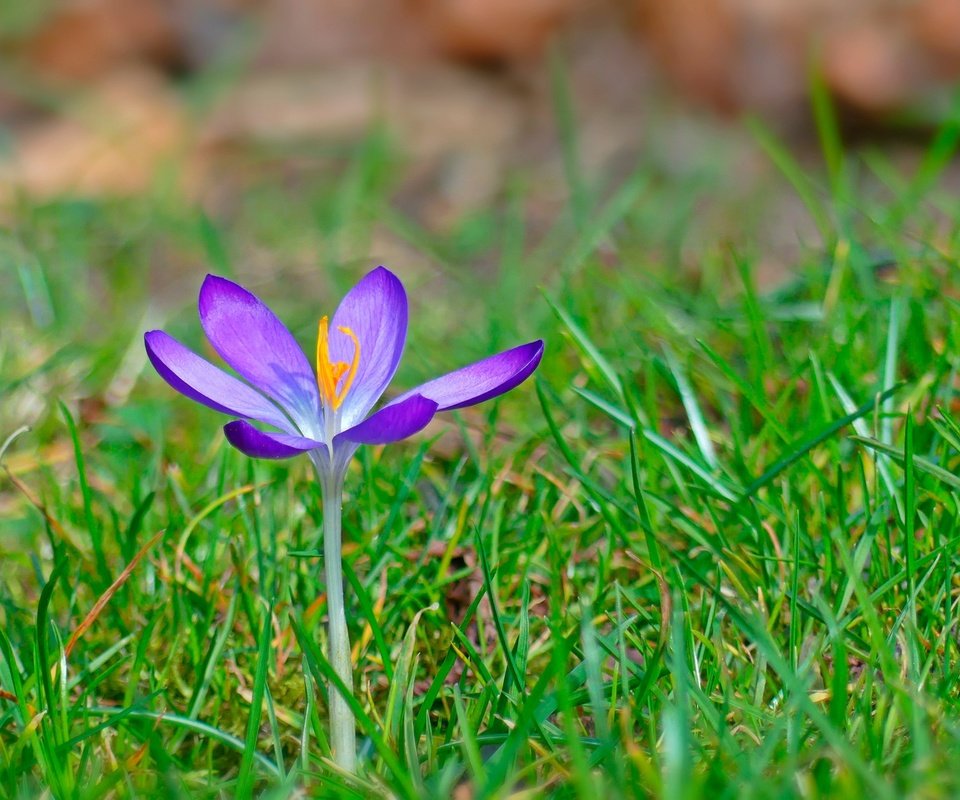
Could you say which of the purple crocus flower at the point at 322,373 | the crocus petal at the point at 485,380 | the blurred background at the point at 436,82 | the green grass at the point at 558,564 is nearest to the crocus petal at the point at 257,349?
the purple crocus flower at the point at 322,373

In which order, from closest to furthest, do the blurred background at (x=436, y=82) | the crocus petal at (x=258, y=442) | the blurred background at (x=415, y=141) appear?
the crocus petal at (x=258, y=442)
the blurred background at (x=415, y=141)
the blurred background at (x=436, y=82)

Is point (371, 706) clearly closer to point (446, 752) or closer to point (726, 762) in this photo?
point (446, 752)

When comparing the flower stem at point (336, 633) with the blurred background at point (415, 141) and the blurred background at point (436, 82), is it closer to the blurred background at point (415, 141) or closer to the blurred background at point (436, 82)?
the blurred background at point (415, 141)

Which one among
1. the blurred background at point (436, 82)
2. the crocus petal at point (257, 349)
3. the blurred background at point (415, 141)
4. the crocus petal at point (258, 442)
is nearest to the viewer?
the crocus petal at point (258, 442)

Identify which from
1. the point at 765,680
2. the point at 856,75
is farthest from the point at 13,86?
the point at 765,680

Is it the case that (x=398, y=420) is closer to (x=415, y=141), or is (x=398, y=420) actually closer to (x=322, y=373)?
(x=322, y=373)

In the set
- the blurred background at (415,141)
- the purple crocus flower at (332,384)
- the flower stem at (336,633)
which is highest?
the purple crocus flower at (332,384)

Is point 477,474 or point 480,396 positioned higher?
point 480,396

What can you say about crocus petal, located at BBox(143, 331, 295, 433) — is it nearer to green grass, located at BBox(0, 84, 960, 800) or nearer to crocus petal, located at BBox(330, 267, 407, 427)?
crocus petal, located at BBox(330, 267, 407, 427)

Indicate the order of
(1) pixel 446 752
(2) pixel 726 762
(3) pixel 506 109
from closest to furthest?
(2) pixel 726 762 → (1) pixel 446 752 → (3) pixel 506 109
